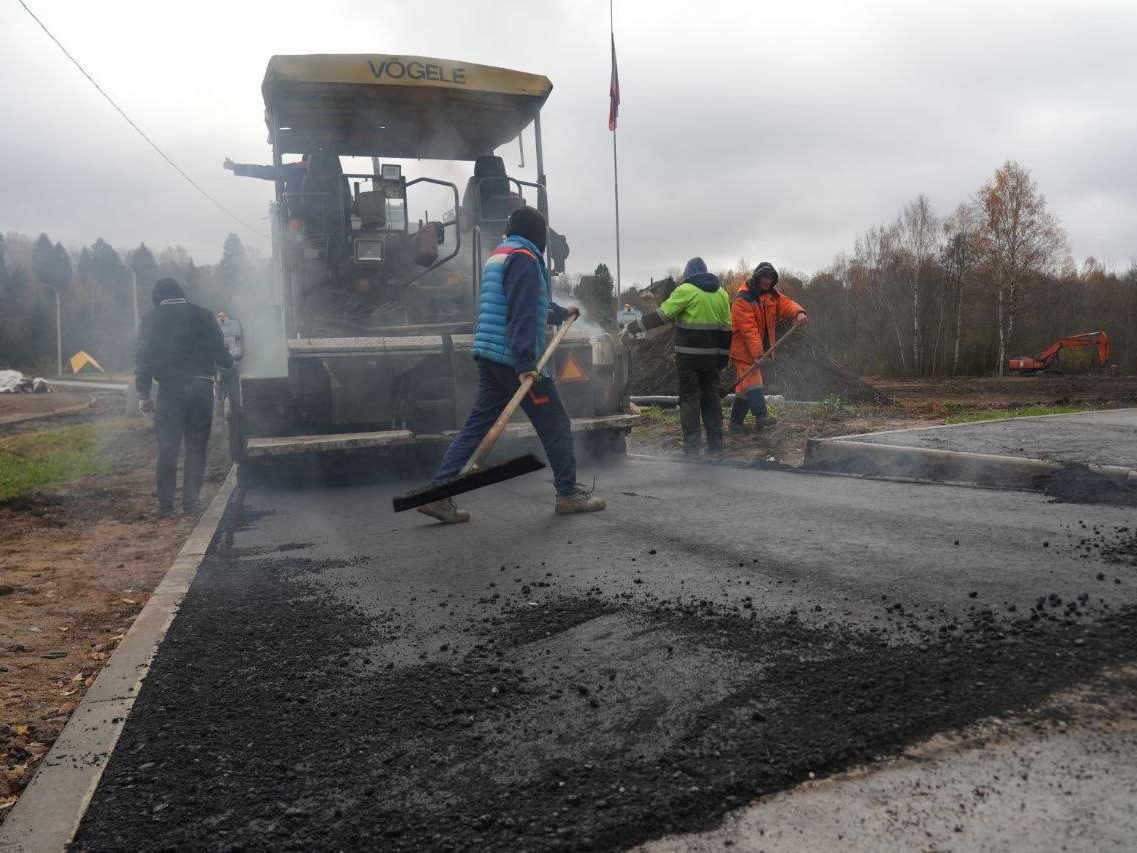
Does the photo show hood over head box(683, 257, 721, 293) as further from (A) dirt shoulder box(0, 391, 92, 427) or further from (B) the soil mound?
(A) dirt shoulder box(0, 391, 92, 427)

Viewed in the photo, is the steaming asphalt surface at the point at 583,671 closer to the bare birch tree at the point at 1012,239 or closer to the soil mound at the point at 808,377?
the soil mound at the point at 808,377

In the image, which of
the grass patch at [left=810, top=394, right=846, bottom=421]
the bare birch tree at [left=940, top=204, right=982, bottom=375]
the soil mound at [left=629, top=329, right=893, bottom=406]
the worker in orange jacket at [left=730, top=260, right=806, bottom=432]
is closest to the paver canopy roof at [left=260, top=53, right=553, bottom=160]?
the worker in orange jacket at [left=730, top=260, right=806, bottom=432]

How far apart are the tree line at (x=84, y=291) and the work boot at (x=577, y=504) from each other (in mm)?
57603

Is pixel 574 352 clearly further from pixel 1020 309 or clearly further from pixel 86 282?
pixel 86 282

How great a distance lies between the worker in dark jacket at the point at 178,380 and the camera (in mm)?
7020

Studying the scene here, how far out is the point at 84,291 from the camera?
84.6 metres

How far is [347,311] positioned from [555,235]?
6.84 feet

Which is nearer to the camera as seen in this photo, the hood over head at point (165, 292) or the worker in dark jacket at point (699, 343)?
the hood over head at point (165, 292)

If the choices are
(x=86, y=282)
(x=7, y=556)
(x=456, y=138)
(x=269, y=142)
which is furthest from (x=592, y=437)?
(x=86, y=282)

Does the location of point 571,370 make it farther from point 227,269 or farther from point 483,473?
point 227,269

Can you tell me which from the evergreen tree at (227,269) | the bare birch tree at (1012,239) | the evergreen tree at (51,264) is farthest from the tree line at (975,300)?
the evergreen tree at (51,264)

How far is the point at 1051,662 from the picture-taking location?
2529 mm

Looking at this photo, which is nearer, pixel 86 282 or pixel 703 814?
pixel 703 814

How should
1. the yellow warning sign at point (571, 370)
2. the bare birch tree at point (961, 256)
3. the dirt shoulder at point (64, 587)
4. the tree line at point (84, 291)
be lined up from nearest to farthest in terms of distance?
the dirt shoulder at point (64, 587) → the yellow warning sign at point (571, 370) → the bare birch tree at point (961, 256) → the tree line at point (84, 291)
